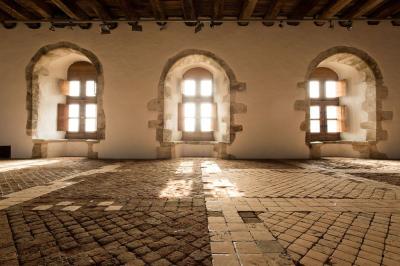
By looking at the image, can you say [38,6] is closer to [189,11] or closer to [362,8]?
[189,11]

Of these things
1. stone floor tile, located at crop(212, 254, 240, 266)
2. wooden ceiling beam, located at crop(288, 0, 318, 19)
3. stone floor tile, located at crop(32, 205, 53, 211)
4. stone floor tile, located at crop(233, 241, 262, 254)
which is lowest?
stone floor tile, located at crop(212, 254, 240, 266)

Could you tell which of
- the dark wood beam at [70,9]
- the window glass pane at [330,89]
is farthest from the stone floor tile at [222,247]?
the window glass pane at [330,89]

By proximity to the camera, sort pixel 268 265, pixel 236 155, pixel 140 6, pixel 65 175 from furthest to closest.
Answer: pixel 236 155
pixel 140 6
pixel 65 175
pixel 268 265

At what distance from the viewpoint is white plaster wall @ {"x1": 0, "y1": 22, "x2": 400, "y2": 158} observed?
615cm

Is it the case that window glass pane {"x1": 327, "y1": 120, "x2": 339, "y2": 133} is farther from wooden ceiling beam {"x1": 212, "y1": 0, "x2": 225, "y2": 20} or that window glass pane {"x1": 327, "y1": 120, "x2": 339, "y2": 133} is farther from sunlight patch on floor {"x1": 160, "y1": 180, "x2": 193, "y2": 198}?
sunlight patch on floor {"x1": 160, "y1": 180, "x2": 193, "y2": 198}

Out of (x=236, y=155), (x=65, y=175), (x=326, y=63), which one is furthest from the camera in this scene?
(x=326, y=63)

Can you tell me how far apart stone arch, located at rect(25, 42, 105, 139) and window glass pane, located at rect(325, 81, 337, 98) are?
7052 millimetres

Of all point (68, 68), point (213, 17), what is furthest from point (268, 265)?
point (68, 68)

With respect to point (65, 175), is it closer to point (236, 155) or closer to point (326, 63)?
point (236, 155)

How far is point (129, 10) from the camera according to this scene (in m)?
5.67

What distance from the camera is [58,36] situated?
6246 millimetres

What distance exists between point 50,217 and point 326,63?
8.05 m

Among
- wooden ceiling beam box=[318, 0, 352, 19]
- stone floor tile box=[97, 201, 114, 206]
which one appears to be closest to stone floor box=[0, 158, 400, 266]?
stone floor tile box=[97, 201, 114, 206]

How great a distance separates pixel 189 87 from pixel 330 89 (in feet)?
15.5
